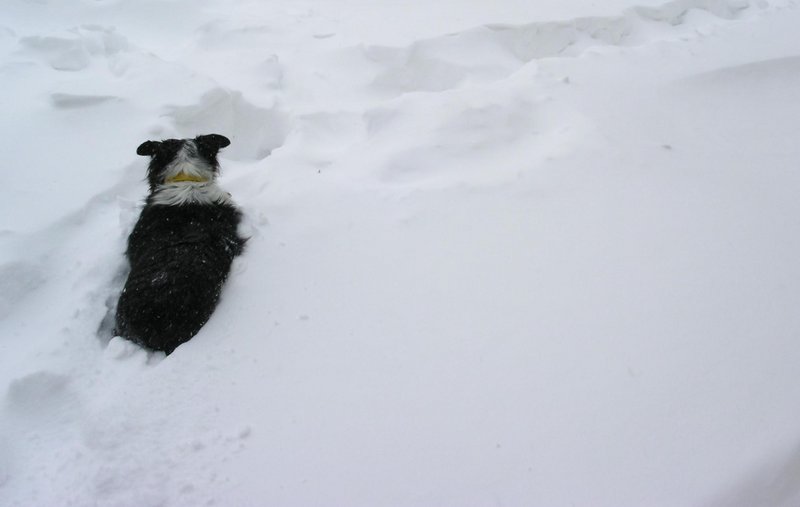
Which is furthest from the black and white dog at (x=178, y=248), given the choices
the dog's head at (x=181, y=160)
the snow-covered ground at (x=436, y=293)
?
the snow-covered ground at (x=436, y=293)

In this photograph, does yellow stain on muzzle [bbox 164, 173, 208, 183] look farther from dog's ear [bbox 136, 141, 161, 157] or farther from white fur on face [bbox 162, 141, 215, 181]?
dog's ear [bbox 136, 141, 161, 157]

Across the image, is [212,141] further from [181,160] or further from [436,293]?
[436,293]

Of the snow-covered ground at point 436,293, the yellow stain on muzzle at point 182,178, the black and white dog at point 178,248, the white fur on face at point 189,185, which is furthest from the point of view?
the yellow stain on muzzle at point 182,178

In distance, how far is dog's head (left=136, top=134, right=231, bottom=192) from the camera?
2.63 meters

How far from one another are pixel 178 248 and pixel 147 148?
0.94m

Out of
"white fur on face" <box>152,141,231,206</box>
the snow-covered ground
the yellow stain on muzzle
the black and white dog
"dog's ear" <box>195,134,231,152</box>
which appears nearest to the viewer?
the snow-covered ground

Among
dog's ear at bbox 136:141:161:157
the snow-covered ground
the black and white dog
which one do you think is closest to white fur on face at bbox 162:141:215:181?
the black and white dog

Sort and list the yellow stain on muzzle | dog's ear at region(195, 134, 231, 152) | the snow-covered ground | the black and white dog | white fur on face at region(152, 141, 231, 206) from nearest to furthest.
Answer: the snow-covered ground, the black and white dog, white fur on face at region(152, 141, 231, 206), the yellow stain on muzzle, dog's ear at region(195, 134, 231, 152)

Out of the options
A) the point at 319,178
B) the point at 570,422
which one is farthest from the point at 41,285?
the point at 570,422

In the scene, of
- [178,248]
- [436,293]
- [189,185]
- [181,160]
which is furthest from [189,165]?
[436,293]

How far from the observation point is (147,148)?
8.79 feet

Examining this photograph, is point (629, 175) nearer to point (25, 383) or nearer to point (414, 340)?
point (414, 340)

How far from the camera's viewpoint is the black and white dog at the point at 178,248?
1.94 m

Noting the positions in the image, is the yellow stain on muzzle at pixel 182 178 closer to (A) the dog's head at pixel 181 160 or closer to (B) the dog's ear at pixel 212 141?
(A) the dog's head at pixel 181 160
